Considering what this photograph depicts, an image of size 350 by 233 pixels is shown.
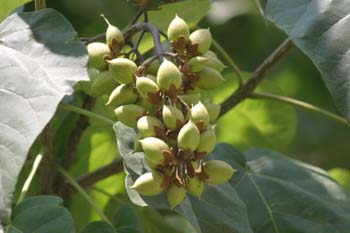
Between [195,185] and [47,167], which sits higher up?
[195,185]

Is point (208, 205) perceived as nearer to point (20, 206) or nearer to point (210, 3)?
point (20, 206)

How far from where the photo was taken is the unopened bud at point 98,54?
134 centimetres

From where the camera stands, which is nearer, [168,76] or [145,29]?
[168,76]

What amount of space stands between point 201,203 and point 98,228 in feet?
0.72

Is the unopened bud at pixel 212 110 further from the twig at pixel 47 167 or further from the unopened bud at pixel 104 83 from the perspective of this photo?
the twig at pixel 47 167

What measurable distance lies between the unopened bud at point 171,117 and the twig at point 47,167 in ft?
1.15

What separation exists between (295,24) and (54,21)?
0.37 m

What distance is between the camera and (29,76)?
127 cm

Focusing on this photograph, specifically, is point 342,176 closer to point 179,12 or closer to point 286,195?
point 286,195

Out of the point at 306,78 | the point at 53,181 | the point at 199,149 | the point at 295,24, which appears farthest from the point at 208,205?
the point at 306,78

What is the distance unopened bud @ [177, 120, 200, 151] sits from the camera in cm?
115

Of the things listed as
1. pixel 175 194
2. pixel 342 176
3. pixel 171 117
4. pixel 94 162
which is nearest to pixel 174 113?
pixel 171 117

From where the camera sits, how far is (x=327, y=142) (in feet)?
11.0

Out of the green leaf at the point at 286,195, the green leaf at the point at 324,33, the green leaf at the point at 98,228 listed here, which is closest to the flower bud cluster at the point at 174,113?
the green leaf at the point at 324,33
